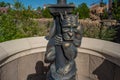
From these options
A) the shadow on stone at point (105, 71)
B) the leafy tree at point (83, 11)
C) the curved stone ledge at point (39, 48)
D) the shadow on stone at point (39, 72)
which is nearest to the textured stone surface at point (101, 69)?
the shadow on stone at point (105, 71)

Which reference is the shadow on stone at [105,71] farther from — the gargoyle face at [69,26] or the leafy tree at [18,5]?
the leafy tree at [18,5]

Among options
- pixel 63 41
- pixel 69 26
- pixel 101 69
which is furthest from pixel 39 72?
pixel 69 26

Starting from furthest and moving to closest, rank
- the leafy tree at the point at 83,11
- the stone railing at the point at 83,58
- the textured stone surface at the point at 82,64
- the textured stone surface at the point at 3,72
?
the leafy tree at the point at 83,11
the textured stone surface at the point at 82,64
the stone railing at the point at 83,58
the textured stone surface at the point at 3,72

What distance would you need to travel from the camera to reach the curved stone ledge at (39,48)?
3143 millimetres

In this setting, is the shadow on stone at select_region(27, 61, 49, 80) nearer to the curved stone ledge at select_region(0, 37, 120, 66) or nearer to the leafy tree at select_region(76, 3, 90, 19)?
the curved stone ledge at select_region(0, 37, 120, 66)

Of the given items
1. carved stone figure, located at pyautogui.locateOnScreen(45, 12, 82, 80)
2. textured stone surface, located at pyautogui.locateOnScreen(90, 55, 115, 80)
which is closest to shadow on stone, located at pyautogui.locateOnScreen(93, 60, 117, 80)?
textured stone surface, located at pyautogui.locateOnScreen(90, 55, 115, 80)

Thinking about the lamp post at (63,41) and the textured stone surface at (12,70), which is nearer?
the lamp post at (63,41)

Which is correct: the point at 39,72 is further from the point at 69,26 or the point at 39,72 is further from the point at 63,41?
the point at 69,26

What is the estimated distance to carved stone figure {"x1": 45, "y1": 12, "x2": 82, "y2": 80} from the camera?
273 centimetres

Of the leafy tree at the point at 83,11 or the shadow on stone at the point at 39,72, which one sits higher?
the leafy tree at the point at 83,11

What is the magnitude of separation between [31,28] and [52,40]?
4475 mm

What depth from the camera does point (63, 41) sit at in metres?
2.85

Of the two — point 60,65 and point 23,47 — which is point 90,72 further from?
point 23,47

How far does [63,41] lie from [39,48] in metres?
0.85
